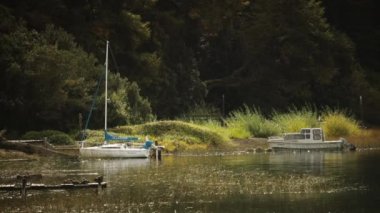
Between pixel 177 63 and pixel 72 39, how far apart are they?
56.3ft

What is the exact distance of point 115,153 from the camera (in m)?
41.5

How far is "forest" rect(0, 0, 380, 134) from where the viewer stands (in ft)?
154

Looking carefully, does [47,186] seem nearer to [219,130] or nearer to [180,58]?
[219,130]

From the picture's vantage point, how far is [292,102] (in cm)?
7075

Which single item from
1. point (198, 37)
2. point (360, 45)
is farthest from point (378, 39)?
point (198, 37)

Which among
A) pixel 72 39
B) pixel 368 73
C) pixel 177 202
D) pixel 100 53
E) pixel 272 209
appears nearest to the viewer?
pixel 272 209

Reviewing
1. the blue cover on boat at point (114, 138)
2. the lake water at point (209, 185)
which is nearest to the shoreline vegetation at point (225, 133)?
the blue cover on boat at point (114, 138)

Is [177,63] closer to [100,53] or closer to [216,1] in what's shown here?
[216,1]

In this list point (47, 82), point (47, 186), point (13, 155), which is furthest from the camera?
point (47, 82)

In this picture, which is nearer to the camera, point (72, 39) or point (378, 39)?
point (72, 39)

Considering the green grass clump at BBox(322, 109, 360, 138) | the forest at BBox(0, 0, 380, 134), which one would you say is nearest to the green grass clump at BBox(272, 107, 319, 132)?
the green grass clump at BBox(322, 109, 360, 138)

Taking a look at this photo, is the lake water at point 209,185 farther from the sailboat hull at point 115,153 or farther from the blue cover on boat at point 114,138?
the blue cover on boat at point 114,138

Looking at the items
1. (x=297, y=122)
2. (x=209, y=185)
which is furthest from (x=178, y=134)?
(x=209, y=185)

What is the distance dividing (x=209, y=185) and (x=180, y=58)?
1567 inches
